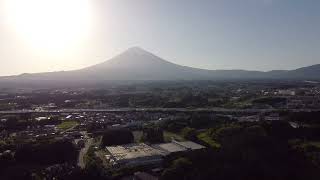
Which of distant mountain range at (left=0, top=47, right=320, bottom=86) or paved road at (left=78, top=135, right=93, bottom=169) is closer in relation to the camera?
paved road at (left=78, top=135, right=93, bottom=169)

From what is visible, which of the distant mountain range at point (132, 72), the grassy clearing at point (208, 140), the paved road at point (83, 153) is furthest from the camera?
the distant mountain range at point (132, 72)

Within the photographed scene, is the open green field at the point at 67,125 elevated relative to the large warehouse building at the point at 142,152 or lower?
lower

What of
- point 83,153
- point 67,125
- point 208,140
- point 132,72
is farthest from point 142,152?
point 132,72

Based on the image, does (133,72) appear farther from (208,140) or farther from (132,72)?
(208,140)

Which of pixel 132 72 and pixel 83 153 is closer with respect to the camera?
pixel 83 153

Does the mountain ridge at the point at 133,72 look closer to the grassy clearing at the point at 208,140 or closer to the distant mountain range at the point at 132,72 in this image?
the distant mountain range at the point at 132,72

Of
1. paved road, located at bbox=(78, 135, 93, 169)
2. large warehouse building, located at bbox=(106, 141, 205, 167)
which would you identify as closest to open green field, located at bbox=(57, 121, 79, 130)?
paved road, located at bbox=(78, 135, 93, 169)

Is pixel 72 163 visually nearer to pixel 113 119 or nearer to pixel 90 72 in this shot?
pixel 113 119

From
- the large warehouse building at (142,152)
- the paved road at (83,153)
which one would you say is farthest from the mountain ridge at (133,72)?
the large warehouse building at (142,152)

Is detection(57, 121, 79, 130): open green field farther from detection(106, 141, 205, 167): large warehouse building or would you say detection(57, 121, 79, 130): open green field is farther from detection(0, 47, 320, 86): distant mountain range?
detection(0, 47, 320, 86): distant mountain range
